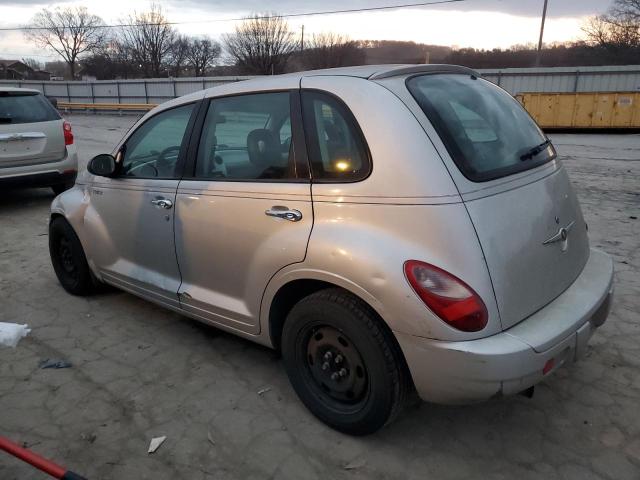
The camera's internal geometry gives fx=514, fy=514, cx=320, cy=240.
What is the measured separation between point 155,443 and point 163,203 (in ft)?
4.67

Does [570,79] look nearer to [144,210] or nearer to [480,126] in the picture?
[480,126]

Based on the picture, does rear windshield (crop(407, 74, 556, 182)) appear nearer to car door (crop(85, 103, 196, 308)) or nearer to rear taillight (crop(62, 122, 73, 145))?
car door (crop(85, 103, 196, 308))

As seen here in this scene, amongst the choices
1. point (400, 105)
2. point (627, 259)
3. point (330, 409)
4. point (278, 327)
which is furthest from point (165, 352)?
point (627, 259)

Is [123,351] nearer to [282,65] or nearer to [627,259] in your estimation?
[627,259]

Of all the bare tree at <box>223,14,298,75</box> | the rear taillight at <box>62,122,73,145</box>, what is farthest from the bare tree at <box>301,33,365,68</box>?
the rear taillight at <box>62,122,73,145</box>

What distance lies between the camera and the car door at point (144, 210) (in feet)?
10.8

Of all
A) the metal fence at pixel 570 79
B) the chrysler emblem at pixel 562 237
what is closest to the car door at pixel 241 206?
the chrysler emblem at pixel 562 237

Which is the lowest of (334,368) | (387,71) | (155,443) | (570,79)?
(155,443)

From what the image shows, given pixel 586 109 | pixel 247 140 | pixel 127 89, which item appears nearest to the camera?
pixel 247 140

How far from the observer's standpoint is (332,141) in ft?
8.32

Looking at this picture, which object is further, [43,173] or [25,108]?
[43,173]

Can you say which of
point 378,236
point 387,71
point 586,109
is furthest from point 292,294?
point 586,109

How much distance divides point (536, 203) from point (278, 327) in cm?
147

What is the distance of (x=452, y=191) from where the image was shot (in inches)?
85.6
